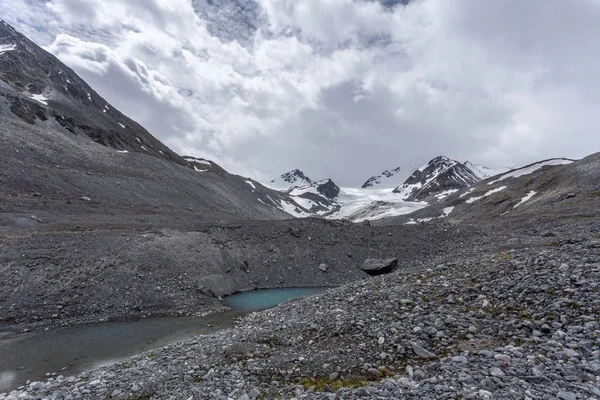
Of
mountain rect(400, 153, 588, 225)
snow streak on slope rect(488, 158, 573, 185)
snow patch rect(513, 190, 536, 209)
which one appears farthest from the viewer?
snow streak on slope rect(488, 158, 573, 185)

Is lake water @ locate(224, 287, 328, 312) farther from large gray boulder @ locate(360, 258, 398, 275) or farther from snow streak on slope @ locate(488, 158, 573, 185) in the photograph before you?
snow streak on slope @ locate(488, 158, 573, 185)

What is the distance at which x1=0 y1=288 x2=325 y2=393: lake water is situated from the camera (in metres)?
18.9

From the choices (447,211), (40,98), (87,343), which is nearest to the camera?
(87,343)

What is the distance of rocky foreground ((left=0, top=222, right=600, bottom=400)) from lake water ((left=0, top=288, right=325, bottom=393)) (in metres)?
3.07

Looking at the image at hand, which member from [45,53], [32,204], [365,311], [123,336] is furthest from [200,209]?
[45,53]

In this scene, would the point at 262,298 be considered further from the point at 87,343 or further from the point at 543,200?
the point at 543,200

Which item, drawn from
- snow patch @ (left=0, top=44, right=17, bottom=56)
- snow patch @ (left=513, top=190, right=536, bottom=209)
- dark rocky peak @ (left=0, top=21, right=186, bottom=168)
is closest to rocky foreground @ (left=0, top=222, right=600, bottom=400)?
snow patch @ (left=513, top=190, right=536, bottom=209)

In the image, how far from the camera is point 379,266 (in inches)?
1606

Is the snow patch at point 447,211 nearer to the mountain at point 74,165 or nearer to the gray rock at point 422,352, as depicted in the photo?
the mountain at point 74,165

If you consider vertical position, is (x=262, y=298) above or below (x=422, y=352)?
below

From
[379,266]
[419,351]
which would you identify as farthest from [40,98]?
[419,351]

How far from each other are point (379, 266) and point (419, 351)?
96.3ft

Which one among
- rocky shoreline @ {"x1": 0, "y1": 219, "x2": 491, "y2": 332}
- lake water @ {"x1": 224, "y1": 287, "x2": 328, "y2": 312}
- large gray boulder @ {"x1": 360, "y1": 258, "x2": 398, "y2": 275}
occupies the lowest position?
lake water @ {"x1": 224, "y1": 287, "x2": 328, "y2": 312}

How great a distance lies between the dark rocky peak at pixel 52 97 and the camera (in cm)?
9143
